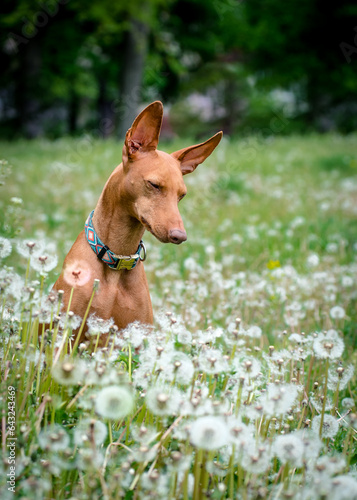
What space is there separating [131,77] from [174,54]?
6.12 meters

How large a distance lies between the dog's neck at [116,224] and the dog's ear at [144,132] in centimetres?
17

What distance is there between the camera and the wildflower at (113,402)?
57.0 inches

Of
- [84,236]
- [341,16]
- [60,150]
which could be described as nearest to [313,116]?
[341,16]

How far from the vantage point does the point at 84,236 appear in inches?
107

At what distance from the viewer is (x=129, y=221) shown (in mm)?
2578

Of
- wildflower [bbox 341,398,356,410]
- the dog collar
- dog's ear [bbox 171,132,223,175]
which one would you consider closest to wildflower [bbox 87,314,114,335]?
the dog collar

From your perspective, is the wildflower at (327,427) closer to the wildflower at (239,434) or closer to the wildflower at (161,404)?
the wildflower at (239,434)

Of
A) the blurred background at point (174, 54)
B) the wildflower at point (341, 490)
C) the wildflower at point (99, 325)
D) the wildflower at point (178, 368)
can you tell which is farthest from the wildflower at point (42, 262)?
the blurred background at point (174, 54)

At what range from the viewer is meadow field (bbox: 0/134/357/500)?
1.57 m

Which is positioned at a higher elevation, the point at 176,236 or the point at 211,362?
the point at 176,236

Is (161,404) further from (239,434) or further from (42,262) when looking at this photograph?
(42,262)

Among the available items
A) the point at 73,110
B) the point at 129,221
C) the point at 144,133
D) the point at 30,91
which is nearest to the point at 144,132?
the point at 144,133

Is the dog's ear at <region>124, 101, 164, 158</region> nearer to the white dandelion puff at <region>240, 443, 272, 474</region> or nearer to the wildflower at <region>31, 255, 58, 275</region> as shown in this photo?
the wildflower at <region>31, 255, 58, 275</region>

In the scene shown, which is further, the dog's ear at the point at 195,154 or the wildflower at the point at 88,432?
the dog's ear at the point at 195,154
